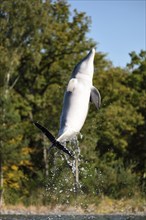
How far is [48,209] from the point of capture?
38.9 m

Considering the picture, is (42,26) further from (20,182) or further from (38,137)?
(20,182)

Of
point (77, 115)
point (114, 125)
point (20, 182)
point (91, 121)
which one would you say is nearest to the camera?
point (77, 115)

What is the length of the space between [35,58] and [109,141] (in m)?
8.31

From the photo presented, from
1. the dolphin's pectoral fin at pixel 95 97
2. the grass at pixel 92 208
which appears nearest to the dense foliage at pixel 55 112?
the grass at pixel 92 208

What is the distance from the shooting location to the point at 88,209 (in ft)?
126

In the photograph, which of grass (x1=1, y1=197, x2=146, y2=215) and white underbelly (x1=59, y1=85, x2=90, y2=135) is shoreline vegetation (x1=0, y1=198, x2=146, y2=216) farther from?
white underbelly (x1=59, y1=85, x2=90, y2=135)

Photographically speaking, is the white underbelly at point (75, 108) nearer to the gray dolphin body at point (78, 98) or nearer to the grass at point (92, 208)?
the gray dolphin body at point (78, 98)

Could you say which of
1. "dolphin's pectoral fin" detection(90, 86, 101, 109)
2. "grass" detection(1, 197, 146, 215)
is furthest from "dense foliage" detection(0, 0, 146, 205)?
"dolphin's pectoral fin" detection(90, 86, 101, 109)

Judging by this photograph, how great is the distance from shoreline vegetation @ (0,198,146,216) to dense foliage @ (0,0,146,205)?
94 centimetres

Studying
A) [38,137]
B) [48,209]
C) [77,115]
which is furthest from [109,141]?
[77,115]

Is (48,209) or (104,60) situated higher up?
(104,60)

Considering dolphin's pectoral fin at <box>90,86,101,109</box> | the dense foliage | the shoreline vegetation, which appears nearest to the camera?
dolphin's pectoral fin at <box>90,86,101,109</box>

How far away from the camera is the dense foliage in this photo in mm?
44000

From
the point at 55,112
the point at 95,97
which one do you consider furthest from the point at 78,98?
the point at 55,112
